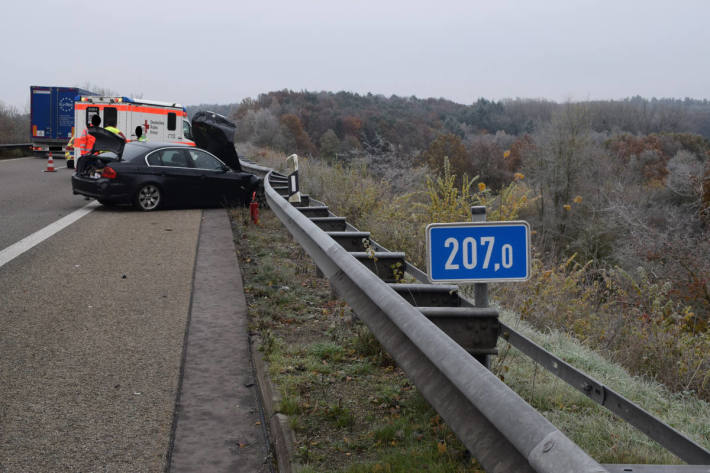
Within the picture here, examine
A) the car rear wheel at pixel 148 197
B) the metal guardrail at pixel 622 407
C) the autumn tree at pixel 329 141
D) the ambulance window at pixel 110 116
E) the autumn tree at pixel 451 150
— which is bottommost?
the metal guardrail at pixel 622 407

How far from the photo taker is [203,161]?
15586 mm

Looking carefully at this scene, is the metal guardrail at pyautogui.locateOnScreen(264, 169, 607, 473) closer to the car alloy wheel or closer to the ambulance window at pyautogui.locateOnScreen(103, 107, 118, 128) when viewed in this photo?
the car alloy wheel

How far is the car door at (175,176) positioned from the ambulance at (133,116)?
351 inches

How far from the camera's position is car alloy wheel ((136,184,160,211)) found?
14742mm

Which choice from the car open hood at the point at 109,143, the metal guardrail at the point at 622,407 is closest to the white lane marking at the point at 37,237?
the car open hood at the point at 109,143

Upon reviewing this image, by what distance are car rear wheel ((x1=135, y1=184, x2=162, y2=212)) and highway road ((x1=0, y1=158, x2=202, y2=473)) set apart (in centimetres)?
366

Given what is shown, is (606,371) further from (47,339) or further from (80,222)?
(80,222)

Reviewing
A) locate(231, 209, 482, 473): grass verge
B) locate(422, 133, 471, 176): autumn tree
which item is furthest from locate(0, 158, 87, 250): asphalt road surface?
locate(422, 133, 471, 176): autumn tree

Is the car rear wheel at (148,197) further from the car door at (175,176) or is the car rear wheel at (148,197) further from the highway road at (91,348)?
the highway road at (91,348)

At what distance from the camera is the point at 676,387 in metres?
5.87

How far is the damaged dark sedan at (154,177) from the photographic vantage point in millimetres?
14578

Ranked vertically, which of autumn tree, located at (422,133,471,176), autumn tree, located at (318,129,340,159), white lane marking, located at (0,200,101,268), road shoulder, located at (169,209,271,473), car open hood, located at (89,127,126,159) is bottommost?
road shoulder, located at (169,209,271,473)

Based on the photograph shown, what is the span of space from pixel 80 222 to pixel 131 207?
305 centimetres

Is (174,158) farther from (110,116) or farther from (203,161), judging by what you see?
(110,116)
